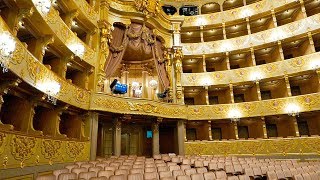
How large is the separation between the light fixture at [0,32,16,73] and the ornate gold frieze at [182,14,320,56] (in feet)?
44.4

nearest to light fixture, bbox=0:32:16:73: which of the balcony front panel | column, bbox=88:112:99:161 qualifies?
the balcony front panel

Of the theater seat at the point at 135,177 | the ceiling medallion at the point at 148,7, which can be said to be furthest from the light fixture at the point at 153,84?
the theater seat at the point at 135,177

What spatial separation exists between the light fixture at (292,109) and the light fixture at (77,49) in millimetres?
12970

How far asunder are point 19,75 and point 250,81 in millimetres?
14368

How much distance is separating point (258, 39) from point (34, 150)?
15.8 m

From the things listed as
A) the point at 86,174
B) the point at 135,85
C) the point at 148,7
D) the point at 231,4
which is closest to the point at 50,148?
the point at 86,174

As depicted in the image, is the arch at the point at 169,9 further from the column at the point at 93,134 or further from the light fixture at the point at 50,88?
the light fixture at the point at 50,88

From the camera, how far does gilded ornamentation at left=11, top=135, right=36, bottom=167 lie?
611 cm

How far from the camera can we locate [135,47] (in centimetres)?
1468

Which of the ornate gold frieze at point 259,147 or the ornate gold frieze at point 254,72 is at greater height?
the ornate gold frieze at point 254,72

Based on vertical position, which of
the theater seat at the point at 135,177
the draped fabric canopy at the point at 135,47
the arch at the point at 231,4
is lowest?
the theater seat at the point at 135,177

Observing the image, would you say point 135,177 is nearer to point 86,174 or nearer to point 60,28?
point 86,174

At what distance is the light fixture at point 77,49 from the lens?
1040 cm

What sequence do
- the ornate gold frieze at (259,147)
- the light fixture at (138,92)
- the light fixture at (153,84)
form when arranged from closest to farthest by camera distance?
1. the ornate gold frieze at (259,147)
2. the light fixture at (138,92)
3. the light fixture at (153,84)
